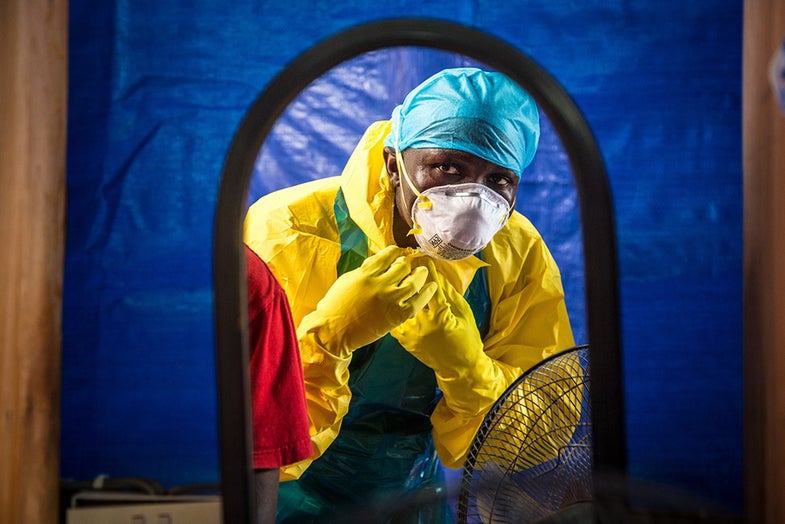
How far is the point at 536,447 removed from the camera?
0.92 meters

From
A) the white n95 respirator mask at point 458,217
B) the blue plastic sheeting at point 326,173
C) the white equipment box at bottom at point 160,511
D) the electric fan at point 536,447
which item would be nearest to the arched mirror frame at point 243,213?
the electric fan at point 536,447

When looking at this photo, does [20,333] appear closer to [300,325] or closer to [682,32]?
[300,325]

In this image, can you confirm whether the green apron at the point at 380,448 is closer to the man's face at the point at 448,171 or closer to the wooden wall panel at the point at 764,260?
the man's face at the point at 448,171

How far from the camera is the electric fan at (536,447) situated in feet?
2.94

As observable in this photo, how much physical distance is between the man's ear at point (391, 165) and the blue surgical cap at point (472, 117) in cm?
3

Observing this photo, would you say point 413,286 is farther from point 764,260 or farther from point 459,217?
point 764,260

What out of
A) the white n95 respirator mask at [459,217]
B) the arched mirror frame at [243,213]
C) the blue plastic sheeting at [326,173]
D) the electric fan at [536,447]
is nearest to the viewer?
the arched mirror frame at [243,213]

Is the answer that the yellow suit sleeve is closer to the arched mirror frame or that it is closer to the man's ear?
the man's ear

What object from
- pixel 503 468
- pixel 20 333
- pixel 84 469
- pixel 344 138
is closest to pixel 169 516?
pixel 84 469

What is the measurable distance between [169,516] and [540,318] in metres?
0.72

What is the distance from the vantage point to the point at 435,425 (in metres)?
1.19

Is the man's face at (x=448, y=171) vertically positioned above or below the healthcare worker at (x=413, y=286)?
above

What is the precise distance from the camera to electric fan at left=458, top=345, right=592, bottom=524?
35.3 inches

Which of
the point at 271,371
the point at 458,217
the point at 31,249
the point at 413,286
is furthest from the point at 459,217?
the point at 31,249
